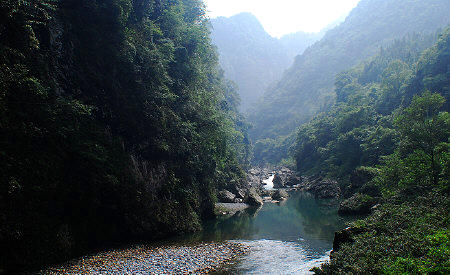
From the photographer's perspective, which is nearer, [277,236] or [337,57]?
[277,236]

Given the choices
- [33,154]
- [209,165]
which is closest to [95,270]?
[33,154]

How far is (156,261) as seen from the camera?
1570 centimetres

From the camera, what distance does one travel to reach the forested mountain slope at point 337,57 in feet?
489

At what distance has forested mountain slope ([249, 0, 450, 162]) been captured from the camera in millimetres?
149000

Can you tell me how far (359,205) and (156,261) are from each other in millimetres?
19542

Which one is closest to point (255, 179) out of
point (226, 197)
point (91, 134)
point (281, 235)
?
point (226, 197)

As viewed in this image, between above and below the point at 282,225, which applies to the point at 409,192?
above

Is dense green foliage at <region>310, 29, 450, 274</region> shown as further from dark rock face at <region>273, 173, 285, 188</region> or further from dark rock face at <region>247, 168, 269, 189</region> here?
dark rock face at <region>247, 168, 269, 189</region>

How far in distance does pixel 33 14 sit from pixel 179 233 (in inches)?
669

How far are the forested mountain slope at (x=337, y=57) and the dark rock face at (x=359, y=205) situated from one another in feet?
373

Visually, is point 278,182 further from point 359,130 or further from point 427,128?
point 427,128

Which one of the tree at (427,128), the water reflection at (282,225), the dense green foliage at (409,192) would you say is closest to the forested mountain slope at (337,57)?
the dense green foliage at (409,192)

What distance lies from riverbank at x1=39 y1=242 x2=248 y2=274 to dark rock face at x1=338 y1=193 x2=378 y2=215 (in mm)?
13181

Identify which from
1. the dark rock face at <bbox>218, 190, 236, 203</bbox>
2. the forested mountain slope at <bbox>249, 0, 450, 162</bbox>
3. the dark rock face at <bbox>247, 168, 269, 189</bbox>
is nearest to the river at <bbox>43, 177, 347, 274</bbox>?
the dark rock face at <bbox>218, 190, 236, 203</bbox>
